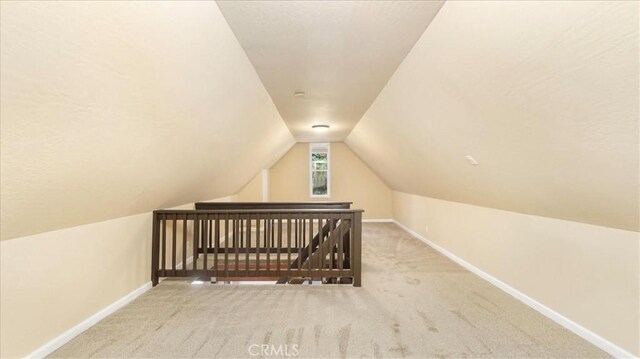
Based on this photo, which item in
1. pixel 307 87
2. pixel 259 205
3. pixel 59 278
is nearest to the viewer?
→ pixel 59 278

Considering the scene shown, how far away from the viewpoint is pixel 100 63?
1.39 m

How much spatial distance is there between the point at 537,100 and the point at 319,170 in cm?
692

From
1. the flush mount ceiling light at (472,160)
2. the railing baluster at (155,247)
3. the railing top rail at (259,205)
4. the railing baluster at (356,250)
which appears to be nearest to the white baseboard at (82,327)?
the railing baluster at (155,247)

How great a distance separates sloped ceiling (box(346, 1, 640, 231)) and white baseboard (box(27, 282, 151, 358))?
3.53 m

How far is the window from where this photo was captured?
8.38 m

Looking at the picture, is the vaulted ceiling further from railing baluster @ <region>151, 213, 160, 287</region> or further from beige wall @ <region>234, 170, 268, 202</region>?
beige wall @ <region>234, 170, 268, 202</region>

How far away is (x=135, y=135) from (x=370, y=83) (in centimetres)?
235

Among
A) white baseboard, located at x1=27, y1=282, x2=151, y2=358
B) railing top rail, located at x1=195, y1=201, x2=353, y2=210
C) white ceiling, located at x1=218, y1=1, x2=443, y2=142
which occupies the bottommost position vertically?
white baseboard, located at x1=27, y1=282, x2=151, y2=358

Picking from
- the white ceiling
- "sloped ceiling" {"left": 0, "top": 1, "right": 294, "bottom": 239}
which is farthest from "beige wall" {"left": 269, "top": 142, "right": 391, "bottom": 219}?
"sloped ceiling" {"left": 0, "top": 1, "right": 294, "bottom": 239}

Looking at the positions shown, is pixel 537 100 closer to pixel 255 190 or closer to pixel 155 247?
pixel 155 247

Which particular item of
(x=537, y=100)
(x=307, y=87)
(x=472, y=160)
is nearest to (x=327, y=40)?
(x=307, y=87)

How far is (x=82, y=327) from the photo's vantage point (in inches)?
90.8

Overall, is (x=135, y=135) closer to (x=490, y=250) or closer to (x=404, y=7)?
(x=404, y=7)

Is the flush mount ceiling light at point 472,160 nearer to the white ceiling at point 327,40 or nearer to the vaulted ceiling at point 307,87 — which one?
the vaulted ceiling at point 307,87
